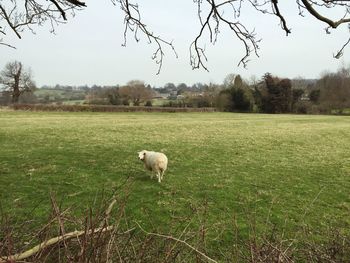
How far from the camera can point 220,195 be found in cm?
1267

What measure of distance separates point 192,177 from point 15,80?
7123cm

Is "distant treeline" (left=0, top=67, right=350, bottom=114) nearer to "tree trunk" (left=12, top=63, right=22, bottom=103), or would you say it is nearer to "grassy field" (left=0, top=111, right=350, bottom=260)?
"tree trunk" (left=12, top=63, right=22, bottom=103)

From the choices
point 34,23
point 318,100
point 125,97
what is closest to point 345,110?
point 318,100

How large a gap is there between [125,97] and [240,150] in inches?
2737

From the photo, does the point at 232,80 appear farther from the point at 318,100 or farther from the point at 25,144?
the point at 25,144

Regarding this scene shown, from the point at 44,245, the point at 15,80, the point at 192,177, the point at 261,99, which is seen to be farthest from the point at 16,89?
the point at 44,245

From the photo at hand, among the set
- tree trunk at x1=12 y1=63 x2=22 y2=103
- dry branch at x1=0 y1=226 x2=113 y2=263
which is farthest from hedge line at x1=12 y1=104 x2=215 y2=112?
dry branch at x1=0 y1=226 x2=113 y2=263

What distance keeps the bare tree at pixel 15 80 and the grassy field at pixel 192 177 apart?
182 ft

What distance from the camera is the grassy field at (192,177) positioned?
10.9 metres

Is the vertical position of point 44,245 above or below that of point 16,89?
above

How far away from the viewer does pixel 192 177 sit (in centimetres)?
1491

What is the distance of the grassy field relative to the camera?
1085 centimetres

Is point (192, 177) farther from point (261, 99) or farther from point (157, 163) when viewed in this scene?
point (261, 99)

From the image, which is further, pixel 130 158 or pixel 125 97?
pixel 125 97
